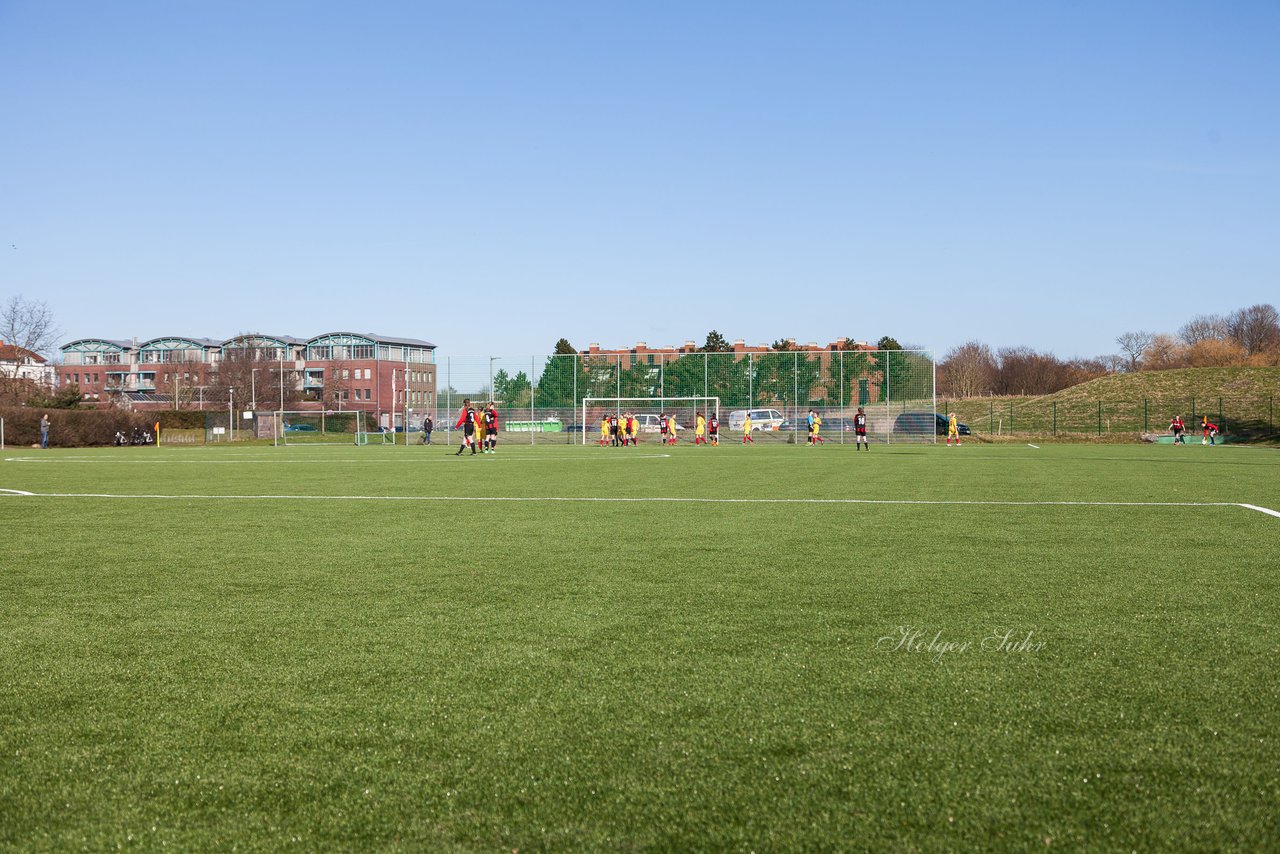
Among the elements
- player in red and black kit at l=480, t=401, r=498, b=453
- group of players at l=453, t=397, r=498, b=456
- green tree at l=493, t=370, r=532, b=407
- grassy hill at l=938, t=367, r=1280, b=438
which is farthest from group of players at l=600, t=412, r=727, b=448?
grassy hill at l=938, t=367, r=1280, b=438

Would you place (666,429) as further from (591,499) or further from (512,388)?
(591,499)

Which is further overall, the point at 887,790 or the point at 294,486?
the point at 294,486

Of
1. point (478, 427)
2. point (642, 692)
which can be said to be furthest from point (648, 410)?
point (642, 692)

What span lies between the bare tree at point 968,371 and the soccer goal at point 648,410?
154 feet

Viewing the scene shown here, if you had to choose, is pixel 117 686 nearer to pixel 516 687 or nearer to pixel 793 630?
pixel 516 687

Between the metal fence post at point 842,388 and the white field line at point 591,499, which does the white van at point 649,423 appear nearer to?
the metal fence post at point 842,388

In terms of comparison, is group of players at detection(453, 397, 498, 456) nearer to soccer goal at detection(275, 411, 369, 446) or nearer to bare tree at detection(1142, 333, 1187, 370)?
soccer goal at detection(275, 411, 369, 446)

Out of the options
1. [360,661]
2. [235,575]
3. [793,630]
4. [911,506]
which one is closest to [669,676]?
[793,630]

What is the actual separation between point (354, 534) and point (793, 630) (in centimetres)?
619

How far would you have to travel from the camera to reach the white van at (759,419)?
54062mm

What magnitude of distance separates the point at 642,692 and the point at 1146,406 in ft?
200

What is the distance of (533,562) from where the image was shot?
838 cm

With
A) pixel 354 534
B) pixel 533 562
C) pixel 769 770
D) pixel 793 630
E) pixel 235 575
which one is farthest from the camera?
pixel 354 534

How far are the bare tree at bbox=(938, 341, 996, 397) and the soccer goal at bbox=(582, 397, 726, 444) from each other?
47052mm
